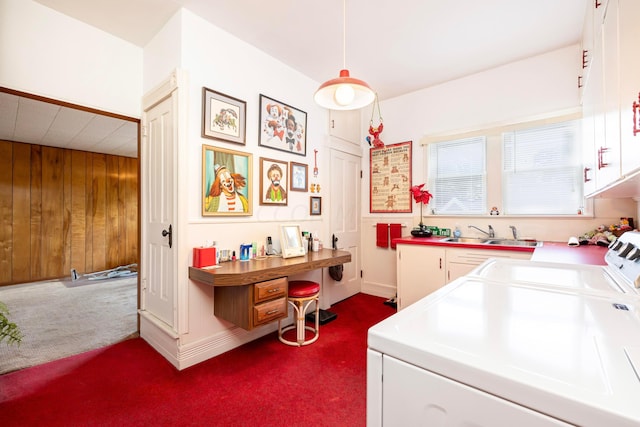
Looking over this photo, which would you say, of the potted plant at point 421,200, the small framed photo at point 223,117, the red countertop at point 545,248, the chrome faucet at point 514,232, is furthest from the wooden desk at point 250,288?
the chrome faucet at point 514,232

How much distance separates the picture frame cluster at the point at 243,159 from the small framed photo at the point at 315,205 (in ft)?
0.55

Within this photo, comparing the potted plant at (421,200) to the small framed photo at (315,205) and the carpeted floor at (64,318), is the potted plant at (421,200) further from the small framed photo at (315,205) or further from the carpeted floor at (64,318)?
the carpeted floor at (64,318)

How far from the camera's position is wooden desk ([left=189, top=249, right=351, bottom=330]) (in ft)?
6.74

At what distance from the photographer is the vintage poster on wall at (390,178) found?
152 inches

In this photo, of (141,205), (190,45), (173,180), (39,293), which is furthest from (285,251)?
(39,293)

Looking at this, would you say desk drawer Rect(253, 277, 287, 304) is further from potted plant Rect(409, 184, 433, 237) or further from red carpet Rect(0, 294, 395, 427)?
potted plant Rect(409, 184, 433, 237)

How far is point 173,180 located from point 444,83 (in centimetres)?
337

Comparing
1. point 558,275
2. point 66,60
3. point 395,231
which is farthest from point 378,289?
point 66,60

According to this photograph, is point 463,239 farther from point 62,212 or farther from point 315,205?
point 62,212

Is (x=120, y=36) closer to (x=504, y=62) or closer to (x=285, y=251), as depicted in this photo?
(x=285, y=251)

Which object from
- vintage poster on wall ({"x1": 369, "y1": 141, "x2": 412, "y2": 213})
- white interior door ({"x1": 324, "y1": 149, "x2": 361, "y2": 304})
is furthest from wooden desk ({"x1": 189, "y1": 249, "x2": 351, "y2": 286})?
vintage poster on wall ({"x1": 369, "y1": 141, "x2": 412, "y2": 213})

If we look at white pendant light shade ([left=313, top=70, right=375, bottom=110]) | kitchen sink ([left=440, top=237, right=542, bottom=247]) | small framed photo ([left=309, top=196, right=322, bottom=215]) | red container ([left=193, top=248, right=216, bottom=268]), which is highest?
white pendant light shade ([left=313, top=70, right=375, bottom=110])

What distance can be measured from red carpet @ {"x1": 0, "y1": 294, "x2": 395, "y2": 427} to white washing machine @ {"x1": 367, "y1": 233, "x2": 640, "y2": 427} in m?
1.24

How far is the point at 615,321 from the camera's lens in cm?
76
